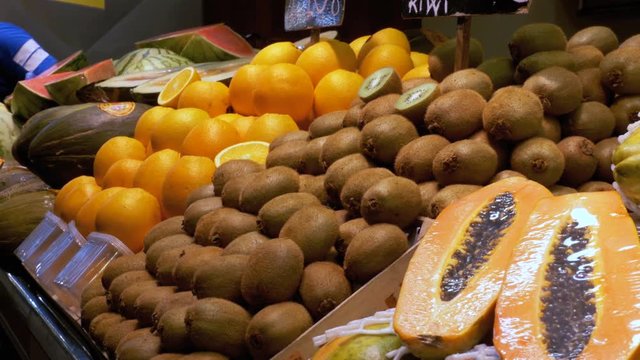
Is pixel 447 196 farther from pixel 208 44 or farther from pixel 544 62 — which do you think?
pixel 208 44

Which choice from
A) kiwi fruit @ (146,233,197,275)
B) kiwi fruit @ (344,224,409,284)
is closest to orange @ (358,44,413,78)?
kiwi fruit @ (146,233,197,275)

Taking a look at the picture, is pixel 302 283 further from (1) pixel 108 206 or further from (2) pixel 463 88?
(1) pixel 108 206

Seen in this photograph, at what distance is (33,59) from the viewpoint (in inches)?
185

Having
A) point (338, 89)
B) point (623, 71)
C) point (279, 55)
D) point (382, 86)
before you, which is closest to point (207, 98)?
point (279, 55)

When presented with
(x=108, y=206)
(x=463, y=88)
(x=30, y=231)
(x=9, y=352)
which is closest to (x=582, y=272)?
(x=463, y=88)

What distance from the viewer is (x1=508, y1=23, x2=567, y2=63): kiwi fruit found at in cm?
140

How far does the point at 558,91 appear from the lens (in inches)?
48.9

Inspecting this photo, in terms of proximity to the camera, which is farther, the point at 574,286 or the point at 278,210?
the point at 278,210

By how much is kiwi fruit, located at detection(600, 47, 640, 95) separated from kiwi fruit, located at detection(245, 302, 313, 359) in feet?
2.57

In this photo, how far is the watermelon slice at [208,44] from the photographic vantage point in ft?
Answer: 11.8

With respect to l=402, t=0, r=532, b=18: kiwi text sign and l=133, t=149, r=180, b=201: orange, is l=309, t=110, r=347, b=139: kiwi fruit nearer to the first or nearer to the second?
l=402, t=0, r=532, b=18: kiwi text sign

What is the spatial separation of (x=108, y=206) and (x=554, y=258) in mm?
1394

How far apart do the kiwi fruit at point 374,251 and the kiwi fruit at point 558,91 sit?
0.42 m

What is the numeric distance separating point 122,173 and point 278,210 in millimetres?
1006
